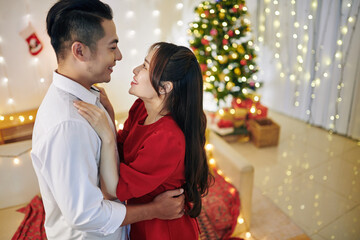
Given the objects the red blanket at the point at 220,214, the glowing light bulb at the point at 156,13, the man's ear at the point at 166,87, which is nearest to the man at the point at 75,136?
the man's ear at the point at 166,87

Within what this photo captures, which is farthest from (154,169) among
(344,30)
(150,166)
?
(344,30)

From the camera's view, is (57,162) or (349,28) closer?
(57,162)

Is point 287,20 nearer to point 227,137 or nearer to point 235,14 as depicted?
point 235,14

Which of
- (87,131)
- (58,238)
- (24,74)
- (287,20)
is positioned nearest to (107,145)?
(87,131)

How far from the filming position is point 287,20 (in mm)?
4262

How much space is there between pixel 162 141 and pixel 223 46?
2.50 meters

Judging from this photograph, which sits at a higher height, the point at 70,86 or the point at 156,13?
the point at 156,13

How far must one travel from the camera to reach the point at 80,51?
3.60 ft

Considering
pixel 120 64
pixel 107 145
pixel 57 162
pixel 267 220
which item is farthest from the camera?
pixel 120 64

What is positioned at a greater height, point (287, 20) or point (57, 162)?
Answer: point (287, 20)

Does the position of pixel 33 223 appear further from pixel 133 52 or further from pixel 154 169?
pixel 133 52

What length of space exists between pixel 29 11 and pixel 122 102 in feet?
4.03

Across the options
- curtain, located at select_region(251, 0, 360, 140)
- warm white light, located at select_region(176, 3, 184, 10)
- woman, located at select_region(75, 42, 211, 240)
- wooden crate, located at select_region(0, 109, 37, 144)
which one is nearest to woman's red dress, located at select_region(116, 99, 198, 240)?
woman, located at select_region(75, 42, 211, 240)

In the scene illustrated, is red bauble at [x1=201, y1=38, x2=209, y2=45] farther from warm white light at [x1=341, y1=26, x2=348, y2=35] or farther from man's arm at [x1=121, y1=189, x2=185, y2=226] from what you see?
man's arm at [x1=121, y1=189, x2=185, y2=226]
